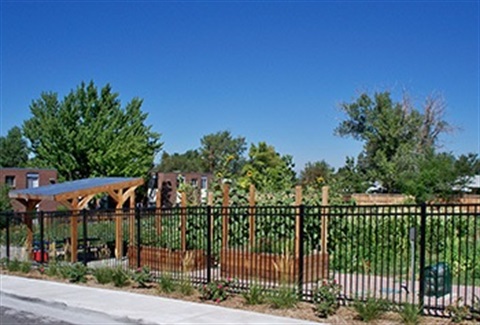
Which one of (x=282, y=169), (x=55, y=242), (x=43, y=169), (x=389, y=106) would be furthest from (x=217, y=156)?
(x=55, y=242)

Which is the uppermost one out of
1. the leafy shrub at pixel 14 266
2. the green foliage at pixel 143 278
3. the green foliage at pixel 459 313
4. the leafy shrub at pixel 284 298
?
the green foliage at pixel 459 313

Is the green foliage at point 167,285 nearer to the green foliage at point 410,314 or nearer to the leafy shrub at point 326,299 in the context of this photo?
the leafy shrub at point 326,299

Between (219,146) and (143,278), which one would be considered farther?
(219,146)

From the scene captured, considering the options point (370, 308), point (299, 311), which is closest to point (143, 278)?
point (299, 311)

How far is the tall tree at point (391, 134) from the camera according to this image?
Result: 2041 inches

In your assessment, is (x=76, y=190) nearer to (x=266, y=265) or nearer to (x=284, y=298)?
(x=266, y=265)

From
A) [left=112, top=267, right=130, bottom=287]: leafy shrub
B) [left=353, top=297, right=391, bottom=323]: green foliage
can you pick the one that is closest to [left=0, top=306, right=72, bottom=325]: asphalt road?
[left=112, top=267, right=130, bottom=287]: leafy shrub

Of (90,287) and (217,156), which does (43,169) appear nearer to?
(90,287)

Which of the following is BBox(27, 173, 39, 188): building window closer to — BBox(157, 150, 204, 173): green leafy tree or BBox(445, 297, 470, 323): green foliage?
BBox(445, 297, 470, 323): green foliage

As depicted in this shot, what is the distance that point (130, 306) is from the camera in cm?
1002

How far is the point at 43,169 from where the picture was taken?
42.9 m

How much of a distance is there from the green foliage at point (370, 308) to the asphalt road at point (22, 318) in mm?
4851

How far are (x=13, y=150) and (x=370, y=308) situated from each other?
78181 millimetres

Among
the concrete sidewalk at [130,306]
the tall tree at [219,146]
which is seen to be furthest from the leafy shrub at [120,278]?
the tall tree at [219,146]
